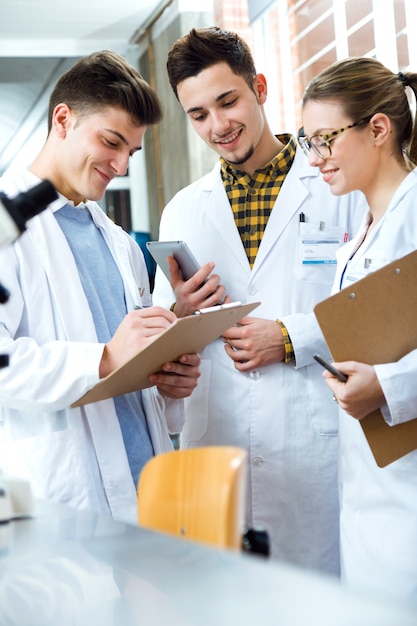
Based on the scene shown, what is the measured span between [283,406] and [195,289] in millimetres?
410

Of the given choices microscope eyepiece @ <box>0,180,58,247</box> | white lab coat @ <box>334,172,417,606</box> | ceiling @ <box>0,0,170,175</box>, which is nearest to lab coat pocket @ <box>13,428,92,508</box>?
white lab coat @ <box>334,172,417,606</box>

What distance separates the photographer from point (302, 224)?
7.78 ft

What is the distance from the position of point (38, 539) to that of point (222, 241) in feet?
4.74

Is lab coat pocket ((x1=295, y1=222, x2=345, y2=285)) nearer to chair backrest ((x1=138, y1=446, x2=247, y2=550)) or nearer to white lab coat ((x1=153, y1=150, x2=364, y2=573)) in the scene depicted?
white lab coat ((x1=153, y1=150, x2=364, y2=573))

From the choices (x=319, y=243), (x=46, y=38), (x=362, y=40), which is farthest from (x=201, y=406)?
(x=46, y=38)

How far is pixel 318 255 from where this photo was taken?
2342 mm

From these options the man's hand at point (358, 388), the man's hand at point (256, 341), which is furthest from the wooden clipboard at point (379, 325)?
the man's hand at point (256, 341)

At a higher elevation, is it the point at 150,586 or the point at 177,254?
the point at 177,254

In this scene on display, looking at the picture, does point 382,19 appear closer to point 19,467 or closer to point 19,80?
point 19,467

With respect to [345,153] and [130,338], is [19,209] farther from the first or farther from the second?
[345,153]

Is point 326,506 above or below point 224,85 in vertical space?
below

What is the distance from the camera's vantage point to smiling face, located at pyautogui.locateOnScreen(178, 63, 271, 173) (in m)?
2.36

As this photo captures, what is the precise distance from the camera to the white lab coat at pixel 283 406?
2305 millimetres

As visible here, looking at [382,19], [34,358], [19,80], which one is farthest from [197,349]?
[19,80]
